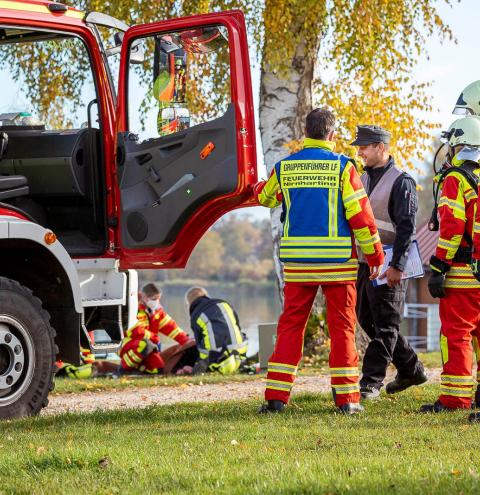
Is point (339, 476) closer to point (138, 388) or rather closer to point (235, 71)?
point (235, 71)

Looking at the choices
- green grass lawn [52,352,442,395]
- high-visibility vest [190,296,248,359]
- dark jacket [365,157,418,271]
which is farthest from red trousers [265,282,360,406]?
high-visibility vest [190,296,248,359]

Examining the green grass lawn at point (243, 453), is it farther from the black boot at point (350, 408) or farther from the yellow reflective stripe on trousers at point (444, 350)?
the yellow reflective stripe on trousers at point (444, 350)

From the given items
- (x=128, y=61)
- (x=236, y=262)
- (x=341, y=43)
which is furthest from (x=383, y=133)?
(x=236, y=262)

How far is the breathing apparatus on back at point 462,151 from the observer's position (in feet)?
24.0

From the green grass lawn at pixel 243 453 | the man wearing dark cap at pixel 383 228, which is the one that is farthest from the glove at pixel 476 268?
the man wearing dark cap at pixel 383 228

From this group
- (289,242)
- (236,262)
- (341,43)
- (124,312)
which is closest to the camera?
(289,242)

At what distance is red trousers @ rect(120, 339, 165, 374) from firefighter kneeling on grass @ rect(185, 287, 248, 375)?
0.60 m

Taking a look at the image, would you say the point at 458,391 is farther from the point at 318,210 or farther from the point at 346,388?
the point at 318,210

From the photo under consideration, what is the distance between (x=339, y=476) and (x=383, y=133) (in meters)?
3.89

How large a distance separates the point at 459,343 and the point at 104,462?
9.35ft

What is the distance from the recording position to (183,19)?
25.3 ft

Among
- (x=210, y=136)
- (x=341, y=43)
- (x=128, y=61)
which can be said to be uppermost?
(x=341, y=43)

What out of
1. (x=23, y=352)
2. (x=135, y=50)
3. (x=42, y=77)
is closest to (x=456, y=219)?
(x=135, y=50)

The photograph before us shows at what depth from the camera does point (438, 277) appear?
287 inches
